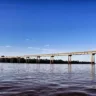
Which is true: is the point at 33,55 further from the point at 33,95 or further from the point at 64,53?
the point at 33,95

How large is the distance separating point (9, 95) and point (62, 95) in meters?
2.78

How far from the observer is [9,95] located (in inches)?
390

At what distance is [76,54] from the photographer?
149 metres

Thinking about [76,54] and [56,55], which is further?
[56,55]

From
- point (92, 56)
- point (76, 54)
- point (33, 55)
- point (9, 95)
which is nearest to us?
point (9, 95)

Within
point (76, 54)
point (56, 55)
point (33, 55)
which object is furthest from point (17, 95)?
point (33, 55)

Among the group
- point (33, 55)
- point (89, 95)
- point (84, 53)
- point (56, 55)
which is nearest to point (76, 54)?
point (84, 53)

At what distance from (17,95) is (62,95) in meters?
2.37

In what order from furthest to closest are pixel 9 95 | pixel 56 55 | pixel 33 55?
pixel 33 55 < pixel 56 55 < pixel 9 95

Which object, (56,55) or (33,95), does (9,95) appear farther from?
(56,55)

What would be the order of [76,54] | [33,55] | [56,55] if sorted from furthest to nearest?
[33,55]
[56,55]
[76,54]

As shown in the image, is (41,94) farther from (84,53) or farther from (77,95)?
(84,53)

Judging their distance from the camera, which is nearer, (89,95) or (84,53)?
(89,95)

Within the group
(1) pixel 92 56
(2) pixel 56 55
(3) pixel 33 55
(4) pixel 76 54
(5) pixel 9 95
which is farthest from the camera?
(3) pixel 33 55
